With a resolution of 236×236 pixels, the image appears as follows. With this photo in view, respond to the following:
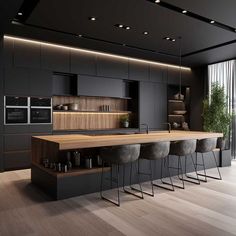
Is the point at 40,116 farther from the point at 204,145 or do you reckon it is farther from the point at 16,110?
the point at 204,145

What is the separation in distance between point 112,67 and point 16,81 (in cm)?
259

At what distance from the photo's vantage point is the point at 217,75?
300 inches

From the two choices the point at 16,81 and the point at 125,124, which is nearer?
the point at 16,81

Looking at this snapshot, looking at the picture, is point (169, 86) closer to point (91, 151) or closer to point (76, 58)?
point (76, 58)

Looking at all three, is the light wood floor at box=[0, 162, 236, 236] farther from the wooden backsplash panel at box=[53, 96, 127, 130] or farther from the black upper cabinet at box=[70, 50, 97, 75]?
the black upper cabinet at box=[70, 50, 97, 75]

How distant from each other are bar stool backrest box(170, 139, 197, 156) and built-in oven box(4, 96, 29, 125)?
3255mm

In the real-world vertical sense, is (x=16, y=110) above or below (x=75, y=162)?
above

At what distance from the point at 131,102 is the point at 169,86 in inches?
62.9

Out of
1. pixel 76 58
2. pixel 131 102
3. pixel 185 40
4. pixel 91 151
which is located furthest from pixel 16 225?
pixel 131 102

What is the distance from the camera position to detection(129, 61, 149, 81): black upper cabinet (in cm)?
705

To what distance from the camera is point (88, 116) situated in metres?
6.67

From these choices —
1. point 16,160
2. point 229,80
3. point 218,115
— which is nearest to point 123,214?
point 16,160

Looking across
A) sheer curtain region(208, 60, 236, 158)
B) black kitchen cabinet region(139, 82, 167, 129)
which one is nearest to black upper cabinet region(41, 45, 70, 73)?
black kitchen cabinet region(139, 82, 167, 129)

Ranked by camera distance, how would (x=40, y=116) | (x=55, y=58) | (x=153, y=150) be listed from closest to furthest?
1. (x=153, y=150)
2. (x=40, y=116)
3. (x=55, y=58)
